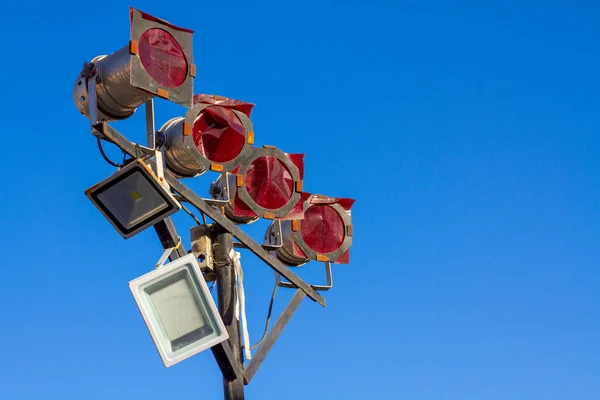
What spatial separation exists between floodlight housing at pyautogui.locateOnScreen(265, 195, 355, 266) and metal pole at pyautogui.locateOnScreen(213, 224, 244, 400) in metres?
0.62

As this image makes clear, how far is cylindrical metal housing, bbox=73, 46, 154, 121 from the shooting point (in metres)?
5.47

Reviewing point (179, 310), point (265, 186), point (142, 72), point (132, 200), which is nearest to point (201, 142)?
point (265, 186)

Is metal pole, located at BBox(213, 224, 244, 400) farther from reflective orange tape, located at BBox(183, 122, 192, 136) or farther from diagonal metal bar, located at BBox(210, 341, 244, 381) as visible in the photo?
reflective orange tape, located at BBox(183, 122, 192, 136)

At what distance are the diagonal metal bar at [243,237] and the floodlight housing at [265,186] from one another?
132 mm

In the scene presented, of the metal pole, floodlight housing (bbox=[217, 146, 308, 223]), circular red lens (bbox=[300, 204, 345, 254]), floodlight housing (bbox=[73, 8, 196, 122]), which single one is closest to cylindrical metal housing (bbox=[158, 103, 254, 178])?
floodlight housing (bbox=[217, 146, 308, 223])

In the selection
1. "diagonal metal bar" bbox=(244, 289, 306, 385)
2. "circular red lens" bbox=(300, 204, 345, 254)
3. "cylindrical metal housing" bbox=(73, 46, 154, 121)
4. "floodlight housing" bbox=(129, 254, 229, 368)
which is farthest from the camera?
"circular red lens" bbox=(300, 204, 345, 254)

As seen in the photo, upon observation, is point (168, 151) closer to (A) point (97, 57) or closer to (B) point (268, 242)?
(A) point (97, 57)

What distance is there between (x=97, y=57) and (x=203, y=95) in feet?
3.12

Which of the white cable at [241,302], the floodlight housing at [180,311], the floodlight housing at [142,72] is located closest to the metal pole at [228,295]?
the white cable at [241,302]

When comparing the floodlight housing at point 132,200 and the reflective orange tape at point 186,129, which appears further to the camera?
the reflective orange tape at point 186,129

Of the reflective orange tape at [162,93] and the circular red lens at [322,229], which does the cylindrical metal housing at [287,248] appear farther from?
the reflective orange tape at [162,93]

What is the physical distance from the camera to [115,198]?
212 inches

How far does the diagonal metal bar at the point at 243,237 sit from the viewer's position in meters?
6.26

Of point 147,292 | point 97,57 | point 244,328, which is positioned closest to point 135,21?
point 97,57
